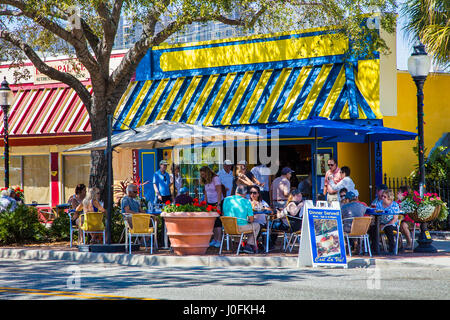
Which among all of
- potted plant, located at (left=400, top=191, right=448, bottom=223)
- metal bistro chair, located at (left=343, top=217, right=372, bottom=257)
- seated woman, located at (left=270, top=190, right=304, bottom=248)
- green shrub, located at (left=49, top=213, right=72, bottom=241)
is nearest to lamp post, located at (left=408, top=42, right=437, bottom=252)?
potted plant, located at (left=400, top=191, right=448, bottom=223)

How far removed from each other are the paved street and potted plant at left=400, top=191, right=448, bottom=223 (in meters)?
2.42

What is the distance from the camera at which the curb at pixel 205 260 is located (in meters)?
13.2

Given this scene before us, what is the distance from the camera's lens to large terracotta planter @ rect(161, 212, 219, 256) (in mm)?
14555

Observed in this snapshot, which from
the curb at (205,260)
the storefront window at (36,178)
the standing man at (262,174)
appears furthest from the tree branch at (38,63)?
the storefront window at (36,178)

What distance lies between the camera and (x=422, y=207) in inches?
595

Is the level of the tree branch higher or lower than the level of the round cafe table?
higher

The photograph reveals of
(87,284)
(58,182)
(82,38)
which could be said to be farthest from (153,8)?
(58,182)

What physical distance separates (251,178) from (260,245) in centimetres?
267

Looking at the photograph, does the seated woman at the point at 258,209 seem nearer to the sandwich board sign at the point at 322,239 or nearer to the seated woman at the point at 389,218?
the sandwich board sign at the point at 322,239

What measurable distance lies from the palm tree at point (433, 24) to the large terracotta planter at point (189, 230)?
761cm

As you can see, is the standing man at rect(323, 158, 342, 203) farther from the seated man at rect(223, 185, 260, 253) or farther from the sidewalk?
the seated man at rect(223, 185, 260, 253)

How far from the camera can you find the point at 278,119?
2031cm

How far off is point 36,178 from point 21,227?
9.82m
